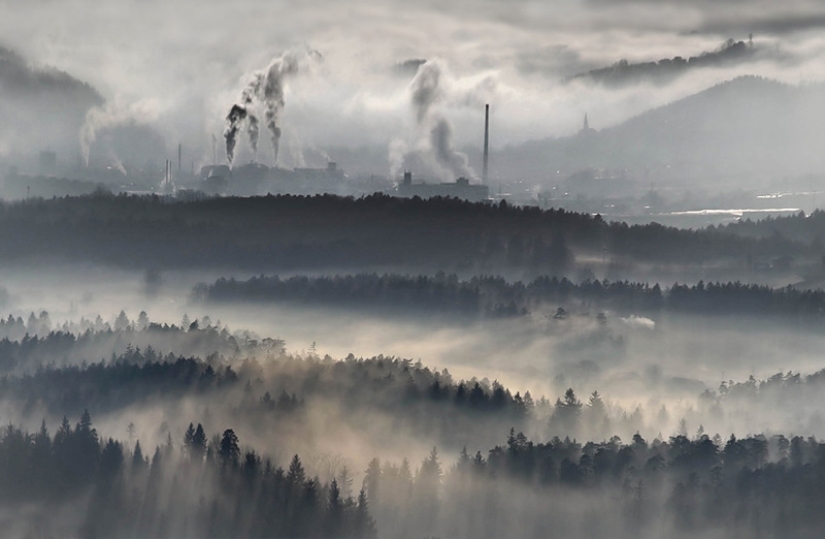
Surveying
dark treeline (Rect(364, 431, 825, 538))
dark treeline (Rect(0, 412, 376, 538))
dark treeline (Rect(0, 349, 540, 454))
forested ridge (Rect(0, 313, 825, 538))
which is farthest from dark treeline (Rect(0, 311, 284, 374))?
dark treeline (Rect(364, 431, 825, 538))

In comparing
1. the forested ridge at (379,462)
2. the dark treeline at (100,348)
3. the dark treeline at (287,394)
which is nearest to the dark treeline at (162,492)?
the forested ridge at (379,462)

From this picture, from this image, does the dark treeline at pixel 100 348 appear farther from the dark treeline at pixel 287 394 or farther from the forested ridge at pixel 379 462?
the dark treeline at pixel 287 394

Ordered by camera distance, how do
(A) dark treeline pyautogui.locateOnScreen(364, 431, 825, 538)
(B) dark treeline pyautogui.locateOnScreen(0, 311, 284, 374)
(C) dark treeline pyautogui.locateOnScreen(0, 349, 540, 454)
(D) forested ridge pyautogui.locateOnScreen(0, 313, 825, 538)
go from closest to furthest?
(A) dark treeline pyautogui.locateOnScreen(364, 431, 825, 538) < (D) forested ridge pyautogui.locateOnScreen(0, 313, 825, 538) < (C) dark treeline pyautogui.locateOnScreen(0, 349, 540, 454) < (B) dark treeline pyautogui.locateOnScreen(0, 311, 284, 374)

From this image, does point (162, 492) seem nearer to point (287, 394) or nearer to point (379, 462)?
point (379, 462)

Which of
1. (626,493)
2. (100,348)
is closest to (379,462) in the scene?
(626,493)

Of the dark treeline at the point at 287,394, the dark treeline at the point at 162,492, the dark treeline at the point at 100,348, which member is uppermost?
the dark treeline at the point at 100,348

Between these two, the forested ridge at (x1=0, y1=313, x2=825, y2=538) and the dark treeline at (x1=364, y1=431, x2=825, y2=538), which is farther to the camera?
the forested ridge at (x1=0, y1=313, x2=825, y2=538)

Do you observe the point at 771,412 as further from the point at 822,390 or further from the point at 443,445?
the point at 443,445

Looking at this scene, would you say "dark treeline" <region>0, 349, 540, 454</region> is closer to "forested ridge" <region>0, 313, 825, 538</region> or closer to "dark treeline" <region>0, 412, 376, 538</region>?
"forested ridge" <region>0, 313, 825, 538</region>

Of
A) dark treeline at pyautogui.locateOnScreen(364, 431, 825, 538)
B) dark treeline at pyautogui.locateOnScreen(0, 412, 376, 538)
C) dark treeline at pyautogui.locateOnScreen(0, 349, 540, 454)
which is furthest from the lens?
dark treeline at pyautogui.locateOnScreen(0, 349, 540, 454)
